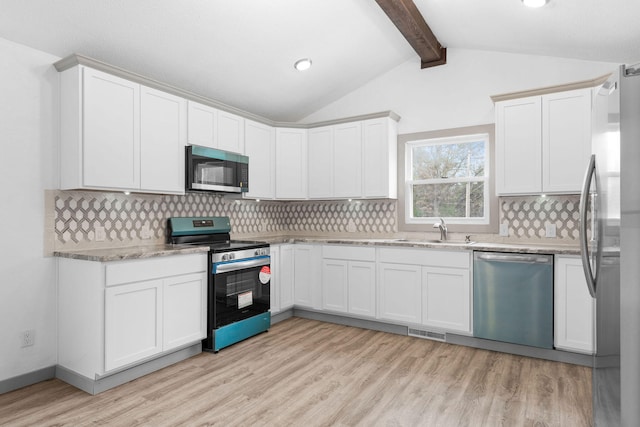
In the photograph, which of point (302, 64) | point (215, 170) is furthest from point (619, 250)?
point (302, 64)

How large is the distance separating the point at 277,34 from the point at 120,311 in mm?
2725

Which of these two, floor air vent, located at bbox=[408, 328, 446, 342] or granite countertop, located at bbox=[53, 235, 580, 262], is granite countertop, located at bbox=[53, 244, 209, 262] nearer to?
granite countertop, located at bbox=[53, 235, 580, 262]

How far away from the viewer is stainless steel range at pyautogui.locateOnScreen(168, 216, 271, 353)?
3.37 meters

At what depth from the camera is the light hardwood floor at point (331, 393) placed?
90.8 inches

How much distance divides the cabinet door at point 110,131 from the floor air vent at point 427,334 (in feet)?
9.75

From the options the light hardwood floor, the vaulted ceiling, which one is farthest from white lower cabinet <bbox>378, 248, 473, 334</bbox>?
the vaulted ceiling

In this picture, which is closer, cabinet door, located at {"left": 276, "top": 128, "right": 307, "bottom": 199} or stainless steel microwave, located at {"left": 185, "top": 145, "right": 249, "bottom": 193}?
stainless steel microwave, located at {"left": 185, "top": 145, "right": 249, "bottom": 193}

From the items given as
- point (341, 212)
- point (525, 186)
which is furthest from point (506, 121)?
point (341, 212)

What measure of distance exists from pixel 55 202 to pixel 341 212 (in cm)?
312

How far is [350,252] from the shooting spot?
4215 millimetres

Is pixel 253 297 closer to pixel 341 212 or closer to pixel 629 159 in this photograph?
pixel 341 212

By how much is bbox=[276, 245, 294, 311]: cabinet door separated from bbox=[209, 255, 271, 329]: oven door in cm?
35

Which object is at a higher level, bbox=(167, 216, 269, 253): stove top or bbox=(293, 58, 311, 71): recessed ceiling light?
bbox=(293, 58, 311, 71): recessed ceiling light

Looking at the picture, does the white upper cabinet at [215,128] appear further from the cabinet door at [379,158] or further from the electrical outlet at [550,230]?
the electrical outlet at [550,230]
